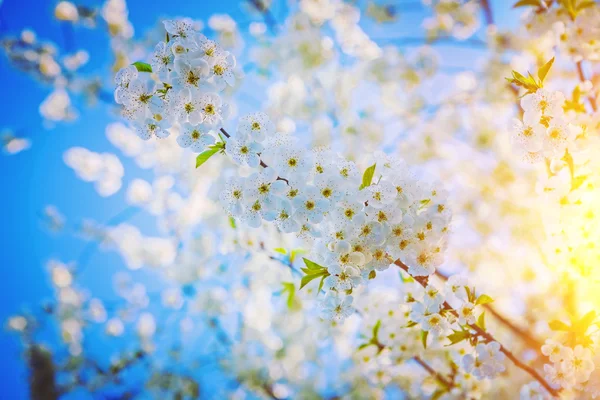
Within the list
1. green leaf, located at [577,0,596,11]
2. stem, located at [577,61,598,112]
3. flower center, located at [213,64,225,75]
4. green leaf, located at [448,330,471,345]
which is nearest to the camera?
→ flower center, located at [213,64,225,75]

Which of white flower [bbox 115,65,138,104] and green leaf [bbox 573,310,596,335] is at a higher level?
white flower [bbox 115,65,138,104]

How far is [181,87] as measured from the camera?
49.9 inches

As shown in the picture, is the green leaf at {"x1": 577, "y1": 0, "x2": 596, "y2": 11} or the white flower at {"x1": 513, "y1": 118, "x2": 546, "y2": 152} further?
the green leaf at {"x1": 577, "y1": 0, "x2": 596, "y2": 11}

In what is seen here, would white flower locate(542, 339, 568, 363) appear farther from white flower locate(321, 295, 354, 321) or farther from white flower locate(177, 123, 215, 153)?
white flower locate(177, 123, 215, 153)

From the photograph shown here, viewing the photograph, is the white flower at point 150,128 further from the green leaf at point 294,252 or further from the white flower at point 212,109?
the green leaf at point 294,252

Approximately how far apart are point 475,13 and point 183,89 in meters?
5.42

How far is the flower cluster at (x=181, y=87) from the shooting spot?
4.14 feet

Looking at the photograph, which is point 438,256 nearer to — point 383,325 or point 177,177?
point 383,325

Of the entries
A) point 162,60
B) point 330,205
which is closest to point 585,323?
point 330,205

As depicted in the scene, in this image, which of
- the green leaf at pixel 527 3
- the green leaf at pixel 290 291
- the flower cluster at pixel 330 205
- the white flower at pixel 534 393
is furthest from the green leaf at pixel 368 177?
the green leaf at pixel 527 3

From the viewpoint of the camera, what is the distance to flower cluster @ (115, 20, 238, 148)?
1.26 metres

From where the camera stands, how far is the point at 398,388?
479 cm

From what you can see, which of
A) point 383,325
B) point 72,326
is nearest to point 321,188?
point 383,325

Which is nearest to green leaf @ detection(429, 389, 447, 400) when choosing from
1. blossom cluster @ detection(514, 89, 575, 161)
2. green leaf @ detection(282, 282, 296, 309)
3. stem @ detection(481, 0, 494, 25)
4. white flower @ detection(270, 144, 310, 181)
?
green leaf @ detection(282, 282, 296, 309)
